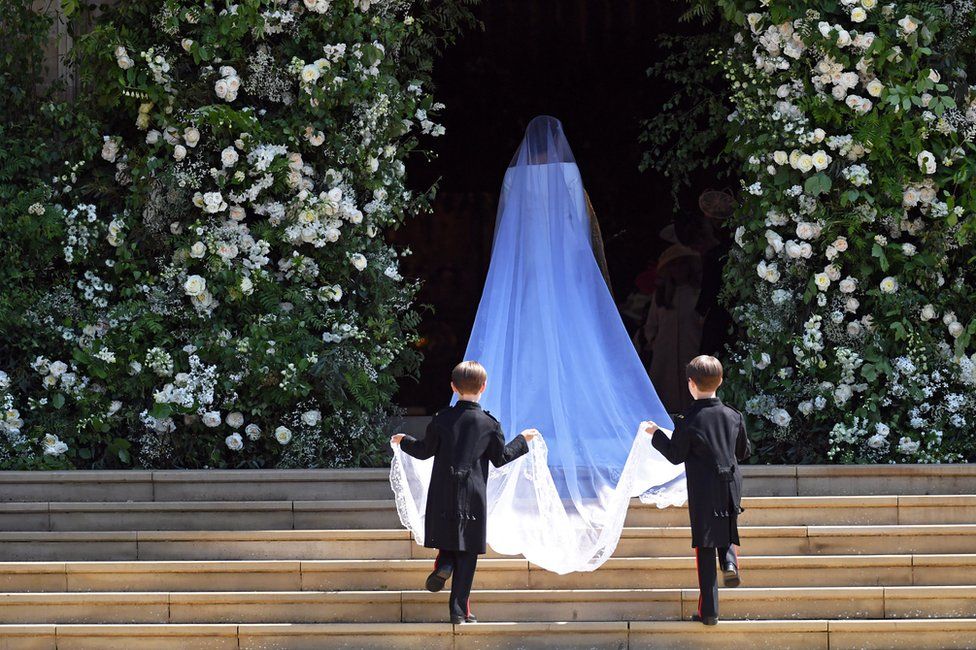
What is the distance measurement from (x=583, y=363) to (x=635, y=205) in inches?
179

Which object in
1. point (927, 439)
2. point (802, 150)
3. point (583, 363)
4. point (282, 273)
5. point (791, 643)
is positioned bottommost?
point (791, 643)

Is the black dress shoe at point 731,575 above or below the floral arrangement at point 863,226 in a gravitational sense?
below

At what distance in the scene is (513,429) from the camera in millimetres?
6961

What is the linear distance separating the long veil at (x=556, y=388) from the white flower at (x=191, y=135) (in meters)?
1.91

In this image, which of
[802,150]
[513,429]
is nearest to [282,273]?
[513,429]

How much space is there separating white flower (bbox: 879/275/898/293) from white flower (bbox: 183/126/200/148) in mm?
4241

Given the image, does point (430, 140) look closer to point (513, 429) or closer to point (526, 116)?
point (526, 116)

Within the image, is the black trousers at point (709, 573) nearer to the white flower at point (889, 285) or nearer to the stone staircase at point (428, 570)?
the stone staircase at point (428, 570)

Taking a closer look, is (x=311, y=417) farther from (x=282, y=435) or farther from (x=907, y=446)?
(x=907, y=446)

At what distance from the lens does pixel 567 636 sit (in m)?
5.80

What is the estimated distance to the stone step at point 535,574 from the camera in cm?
619

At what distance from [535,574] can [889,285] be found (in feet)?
9.93

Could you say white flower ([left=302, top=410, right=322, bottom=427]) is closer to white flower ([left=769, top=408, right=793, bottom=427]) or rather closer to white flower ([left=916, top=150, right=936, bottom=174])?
white flower ([left=769, top=408, right=793, bottom=427])

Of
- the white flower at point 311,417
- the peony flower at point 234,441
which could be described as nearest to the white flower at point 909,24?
the white flower at point 311,417
